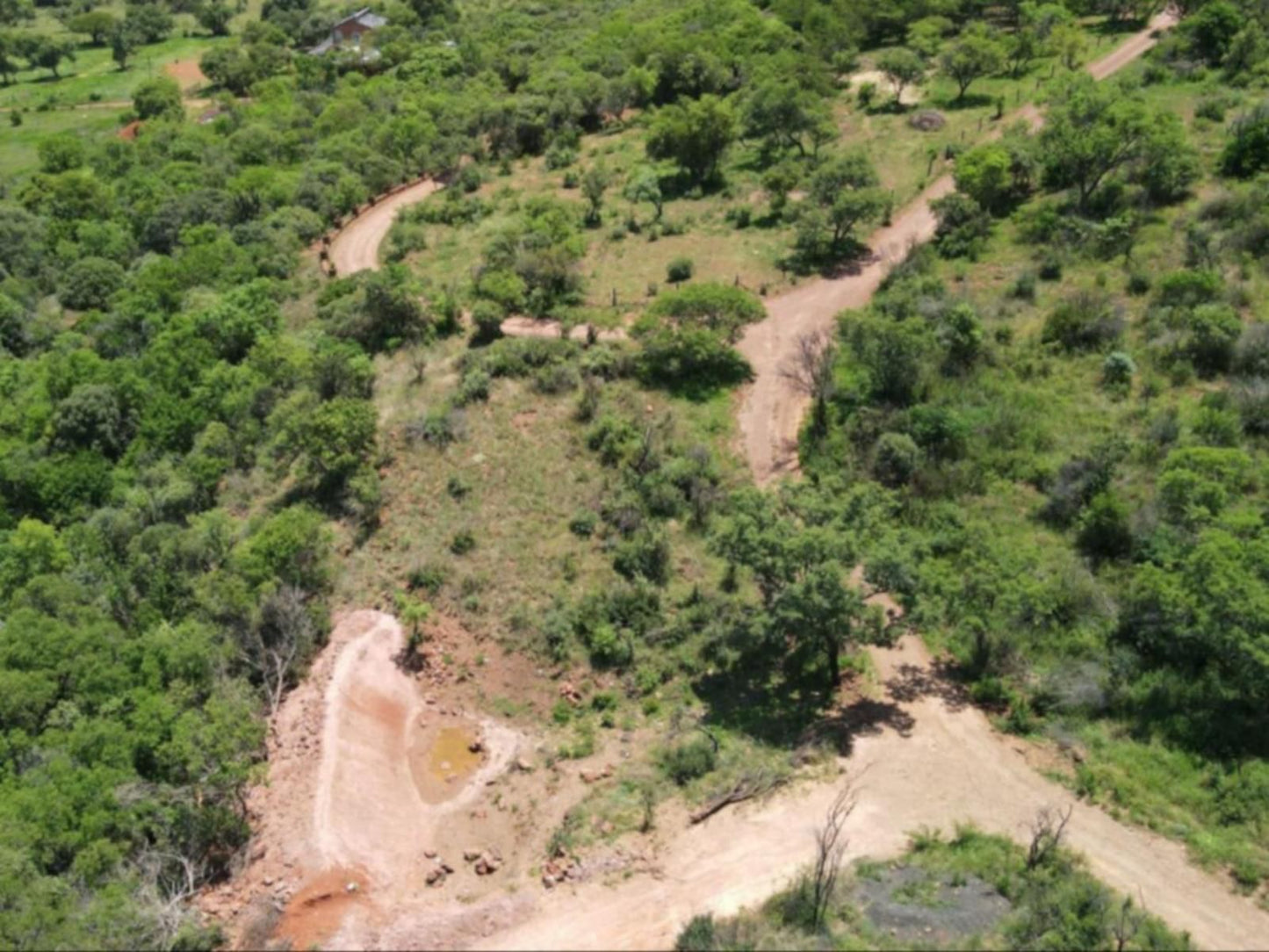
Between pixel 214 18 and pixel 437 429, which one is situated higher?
pixel 214 18

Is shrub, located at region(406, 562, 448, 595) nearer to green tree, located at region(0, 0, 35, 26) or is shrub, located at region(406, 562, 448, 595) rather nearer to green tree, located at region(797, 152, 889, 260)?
green tree, located at region(797, 152, 889, 260)

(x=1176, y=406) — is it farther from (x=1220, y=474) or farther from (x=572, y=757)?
(x=572, y=757)

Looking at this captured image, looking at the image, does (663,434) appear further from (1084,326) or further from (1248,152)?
(1248,152)

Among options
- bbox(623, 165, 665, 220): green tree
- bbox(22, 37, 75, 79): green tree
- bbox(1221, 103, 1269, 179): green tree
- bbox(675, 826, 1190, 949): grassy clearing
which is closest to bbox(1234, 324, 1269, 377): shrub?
bbox(1221, 103, 1269, 179): green tree

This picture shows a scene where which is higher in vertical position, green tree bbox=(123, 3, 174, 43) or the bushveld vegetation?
green tree bbox=(123, 3, 174, 43)

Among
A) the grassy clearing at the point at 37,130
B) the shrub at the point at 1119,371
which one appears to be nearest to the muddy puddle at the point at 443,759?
the shrub at the point at 1119,371

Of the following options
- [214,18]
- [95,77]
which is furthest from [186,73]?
[214,18]

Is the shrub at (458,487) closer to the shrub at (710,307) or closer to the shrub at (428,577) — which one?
the shrub at (428,577)

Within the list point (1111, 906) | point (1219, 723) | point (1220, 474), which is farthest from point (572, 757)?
point (1220, 474)
